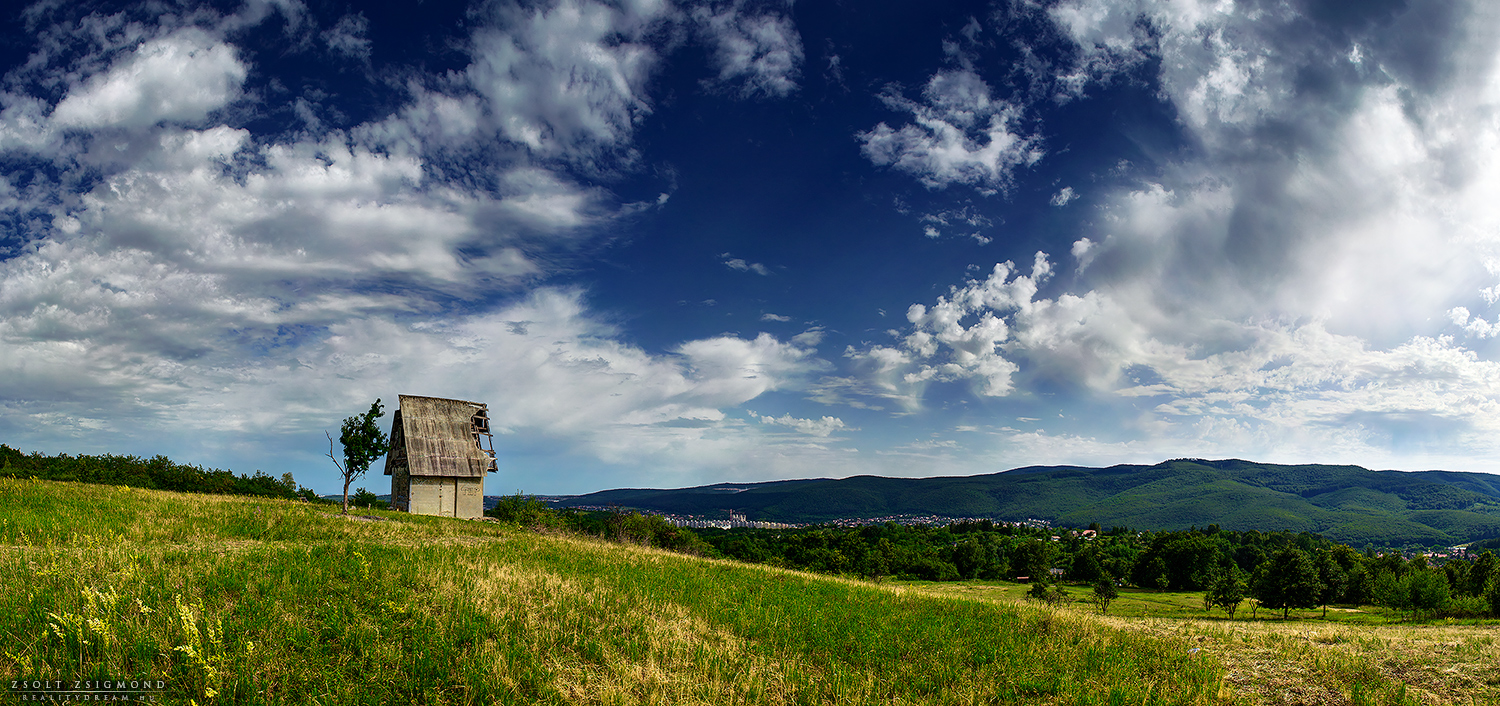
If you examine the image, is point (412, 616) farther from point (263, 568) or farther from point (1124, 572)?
point (1124, 572)

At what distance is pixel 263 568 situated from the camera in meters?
12.0

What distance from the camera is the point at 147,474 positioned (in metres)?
49.1

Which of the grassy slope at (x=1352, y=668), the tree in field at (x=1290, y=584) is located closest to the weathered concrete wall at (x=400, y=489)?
the grassy slope at (x=1352, y=668)

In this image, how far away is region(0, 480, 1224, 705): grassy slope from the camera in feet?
25.4

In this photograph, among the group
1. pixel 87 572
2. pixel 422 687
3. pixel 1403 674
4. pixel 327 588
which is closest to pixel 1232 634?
pixel 1403 674

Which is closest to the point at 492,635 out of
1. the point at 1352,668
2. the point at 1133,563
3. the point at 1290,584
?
the point at 1352,668

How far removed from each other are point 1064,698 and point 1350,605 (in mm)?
109987

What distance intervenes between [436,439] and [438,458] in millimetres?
1547

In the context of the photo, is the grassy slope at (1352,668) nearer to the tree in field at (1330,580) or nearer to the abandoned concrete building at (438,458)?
the abandoned concrete building at (438,458)

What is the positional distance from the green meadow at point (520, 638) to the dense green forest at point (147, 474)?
39.1m

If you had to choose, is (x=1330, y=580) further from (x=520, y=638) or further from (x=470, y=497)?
(x=520, y=638)

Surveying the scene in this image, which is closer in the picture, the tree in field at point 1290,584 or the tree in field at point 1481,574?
the tree in field at point 1481,574

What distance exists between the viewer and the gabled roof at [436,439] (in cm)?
4203

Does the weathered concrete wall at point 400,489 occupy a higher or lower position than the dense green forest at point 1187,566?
higher
